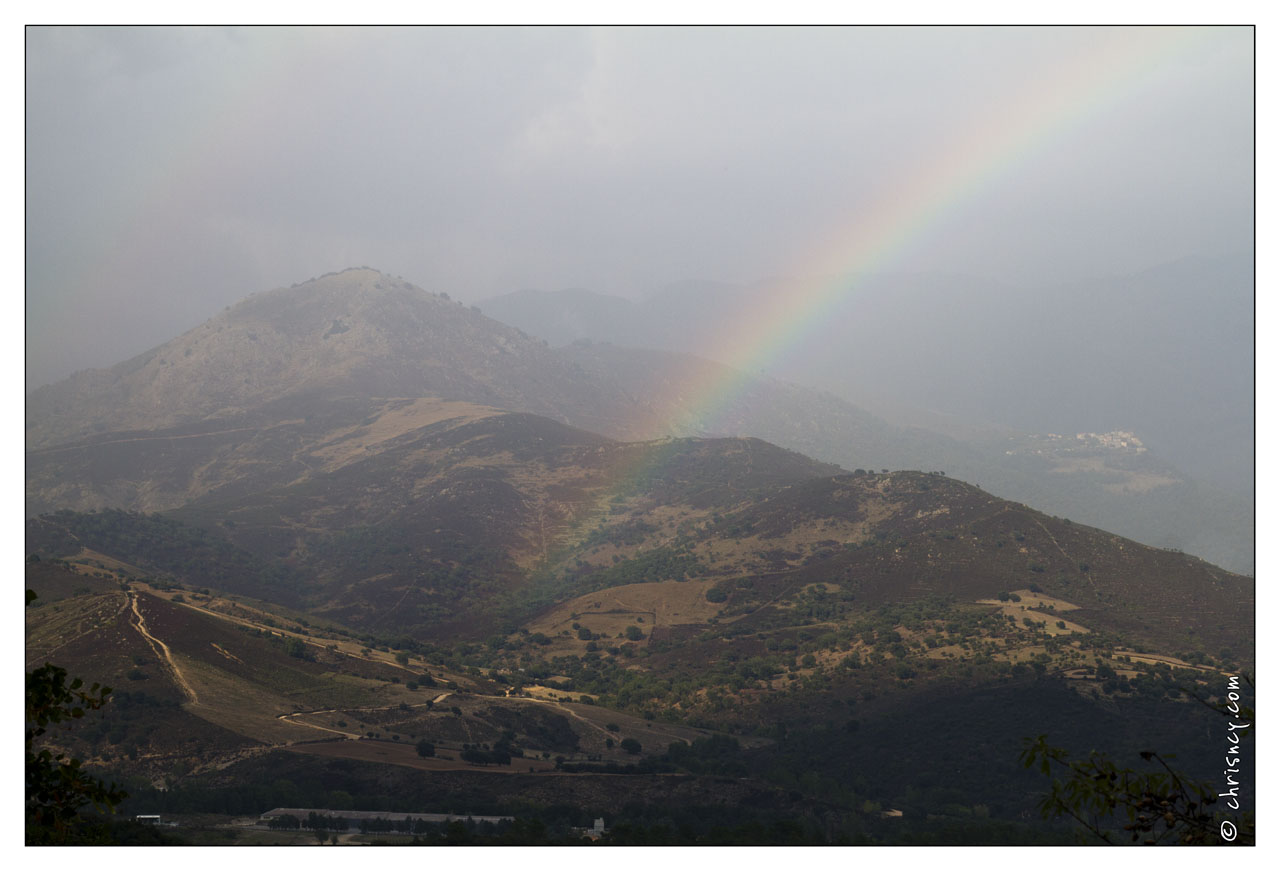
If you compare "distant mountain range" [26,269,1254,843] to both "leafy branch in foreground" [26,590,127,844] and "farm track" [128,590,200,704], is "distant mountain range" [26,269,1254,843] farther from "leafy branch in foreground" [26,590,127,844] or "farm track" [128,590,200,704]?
"leafy branch in foreground" [26,590,127,844]

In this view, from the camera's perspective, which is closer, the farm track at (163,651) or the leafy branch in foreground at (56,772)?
the leafy branch in foreground at (56,772)

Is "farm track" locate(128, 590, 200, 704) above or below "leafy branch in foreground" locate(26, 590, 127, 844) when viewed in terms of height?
below

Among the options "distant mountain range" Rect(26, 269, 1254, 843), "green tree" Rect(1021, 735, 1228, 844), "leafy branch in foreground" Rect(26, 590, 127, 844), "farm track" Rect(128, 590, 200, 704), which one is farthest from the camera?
"farm track" Rect(128, 590, 200, 704)

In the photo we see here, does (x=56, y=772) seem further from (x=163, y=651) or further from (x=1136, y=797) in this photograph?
(x=163, y=651)

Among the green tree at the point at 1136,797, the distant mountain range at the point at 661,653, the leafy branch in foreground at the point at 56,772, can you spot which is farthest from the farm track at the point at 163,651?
the green tree at the point at 1136,797

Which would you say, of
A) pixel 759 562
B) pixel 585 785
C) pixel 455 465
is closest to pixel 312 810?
pixel 585 785

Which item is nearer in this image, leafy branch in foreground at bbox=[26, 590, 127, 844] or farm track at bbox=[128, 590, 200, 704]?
leafy branch in foreground at bbox=[26, 590, 127, 844]

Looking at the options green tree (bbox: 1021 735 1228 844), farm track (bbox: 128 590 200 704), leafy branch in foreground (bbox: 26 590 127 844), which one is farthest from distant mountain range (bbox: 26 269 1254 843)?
leafy branch in foreground (bbox: 26 590 127 844)

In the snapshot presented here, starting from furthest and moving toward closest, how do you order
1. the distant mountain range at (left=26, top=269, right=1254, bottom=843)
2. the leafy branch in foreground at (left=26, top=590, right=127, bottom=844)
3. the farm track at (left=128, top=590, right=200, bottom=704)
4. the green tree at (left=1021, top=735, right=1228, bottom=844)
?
the farm track at (left=128, top=590, right=200, bottom=704) → the distant mountain range at (left=26, top=269, right=1254, bottom=843) → the leafy branch in foreground at (left=26, top=590, right=127, bottom=844) → the green tree at (left=1021, top=735, right=1228, bottom=844)

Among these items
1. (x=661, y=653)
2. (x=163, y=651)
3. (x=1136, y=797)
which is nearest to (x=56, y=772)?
(x=1136, y=797)

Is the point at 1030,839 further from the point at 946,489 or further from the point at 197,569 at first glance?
the point at 197,569

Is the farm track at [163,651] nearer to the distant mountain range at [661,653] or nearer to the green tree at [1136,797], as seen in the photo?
the distant mountain range at [661,653]
